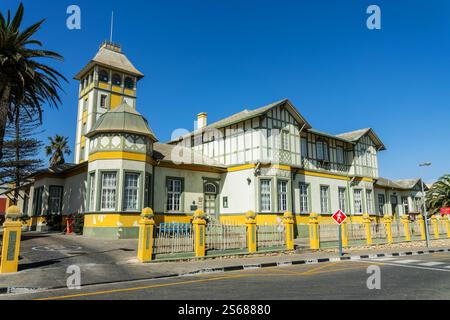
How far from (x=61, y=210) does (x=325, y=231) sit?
1958cm

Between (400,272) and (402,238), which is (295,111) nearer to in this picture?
(402,238)

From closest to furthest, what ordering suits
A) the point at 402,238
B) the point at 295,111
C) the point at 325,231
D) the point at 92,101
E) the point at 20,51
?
the point at 20,51 → the point at 325,231 → the point at 402,238 → the point at 295,111 → the point at 92,101

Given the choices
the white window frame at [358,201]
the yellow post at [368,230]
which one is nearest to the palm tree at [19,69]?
the yellow post at [368,230]

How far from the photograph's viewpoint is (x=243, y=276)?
9766 mm

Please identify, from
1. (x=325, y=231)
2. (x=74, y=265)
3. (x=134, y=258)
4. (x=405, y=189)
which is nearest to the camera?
(x=74, y=265)

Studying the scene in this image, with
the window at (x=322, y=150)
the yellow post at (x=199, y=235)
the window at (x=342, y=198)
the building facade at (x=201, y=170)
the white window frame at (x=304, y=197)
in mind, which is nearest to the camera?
the yellow post at (x=199, y=235)

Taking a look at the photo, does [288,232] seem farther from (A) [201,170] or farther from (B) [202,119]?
(B) [202,119]

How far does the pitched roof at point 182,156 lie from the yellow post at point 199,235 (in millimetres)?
9009

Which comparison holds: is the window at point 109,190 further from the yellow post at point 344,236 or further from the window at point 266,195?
the yellow post at point 344,236

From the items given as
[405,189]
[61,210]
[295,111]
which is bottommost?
[61,210]

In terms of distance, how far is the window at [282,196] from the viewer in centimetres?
2269

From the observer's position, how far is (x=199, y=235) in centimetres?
1309

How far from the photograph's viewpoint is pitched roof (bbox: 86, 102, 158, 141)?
1873 centimetres
